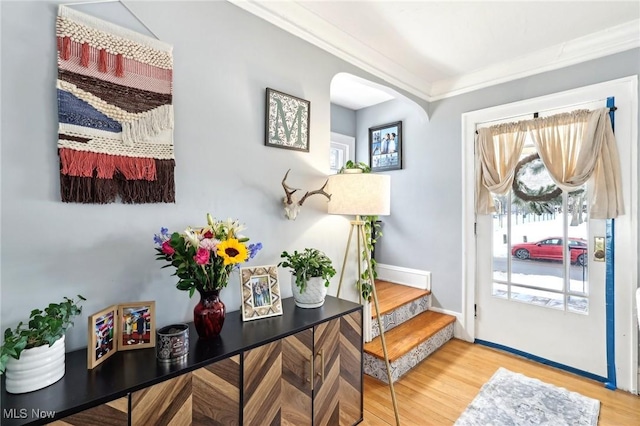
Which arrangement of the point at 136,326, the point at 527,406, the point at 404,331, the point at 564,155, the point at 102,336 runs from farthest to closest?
the point at 404,331 → the point at 564,155 → the point at 527,406 → the point at 136,326 → the point at 102,336

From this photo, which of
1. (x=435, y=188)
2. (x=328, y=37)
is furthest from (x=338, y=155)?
(x=328, y=37)

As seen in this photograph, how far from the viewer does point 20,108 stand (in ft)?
3.62

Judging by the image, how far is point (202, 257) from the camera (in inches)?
47.9

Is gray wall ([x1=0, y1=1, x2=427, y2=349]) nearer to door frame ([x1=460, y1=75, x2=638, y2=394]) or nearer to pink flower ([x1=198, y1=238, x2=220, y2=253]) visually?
pink flower ([x1=198, y1=238, x2=220, y2=253])

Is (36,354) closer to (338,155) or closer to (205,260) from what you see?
(205,260)

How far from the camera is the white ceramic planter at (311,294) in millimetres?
1728

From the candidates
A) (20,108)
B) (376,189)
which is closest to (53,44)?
(20,108)

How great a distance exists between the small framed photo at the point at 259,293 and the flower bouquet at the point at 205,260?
8.5 inches

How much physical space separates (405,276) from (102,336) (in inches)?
114

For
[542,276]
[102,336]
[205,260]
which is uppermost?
[205,260]

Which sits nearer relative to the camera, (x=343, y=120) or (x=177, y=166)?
(x=177, y=166)

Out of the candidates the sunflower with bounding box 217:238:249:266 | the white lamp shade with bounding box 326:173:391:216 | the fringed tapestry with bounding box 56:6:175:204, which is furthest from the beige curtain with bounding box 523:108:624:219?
the fringed tapestry with bounding box 56:6:175:204

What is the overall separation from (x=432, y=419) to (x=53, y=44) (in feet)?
8.80

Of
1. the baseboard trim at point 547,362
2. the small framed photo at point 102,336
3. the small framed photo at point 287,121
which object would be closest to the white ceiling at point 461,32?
the small framed photo at point 287,121
